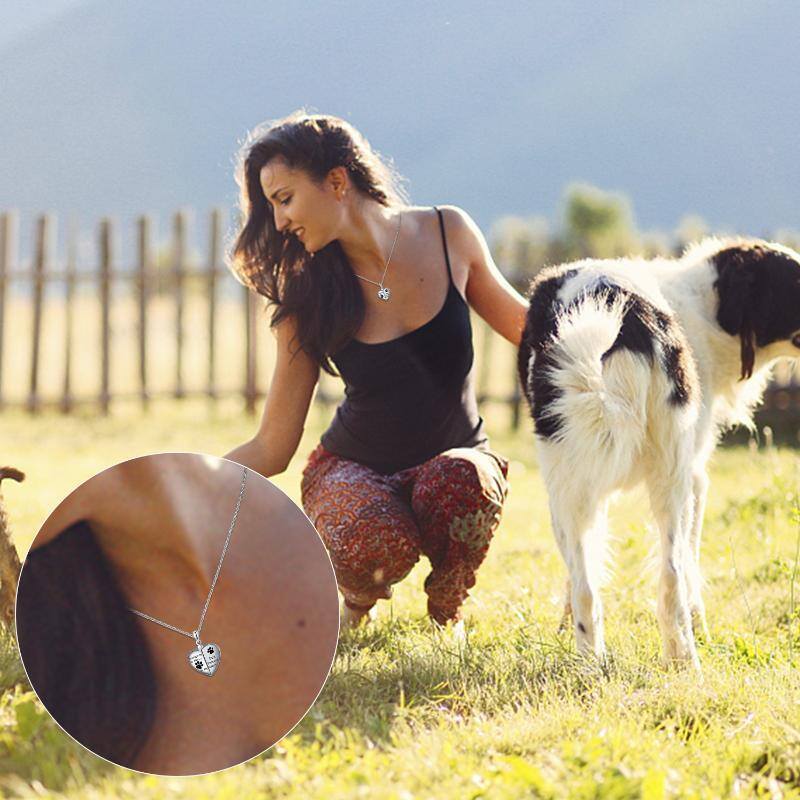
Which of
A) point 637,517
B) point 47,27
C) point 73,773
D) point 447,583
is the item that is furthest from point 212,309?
point 47,27

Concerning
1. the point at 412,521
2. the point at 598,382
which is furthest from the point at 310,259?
the point at 598,382

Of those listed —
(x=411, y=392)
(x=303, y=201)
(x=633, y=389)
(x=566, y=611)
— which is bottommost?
(x=566, y=611)

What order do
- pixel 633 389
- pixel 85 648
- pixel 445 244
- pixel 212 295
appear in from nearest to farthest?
pixel 85 648 → pixel 633 389 → pixel 445 244 → pixel 212 295

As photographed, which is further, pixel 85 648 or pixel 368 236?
pixel 368 236

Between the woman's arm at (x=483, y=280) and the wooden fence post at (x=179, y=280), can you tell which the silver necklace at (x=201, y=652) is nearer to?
the woman's arm at (x=483, y=280)

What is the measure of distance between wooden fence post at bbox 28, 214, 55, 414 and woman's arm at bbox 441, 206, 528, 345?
30.9ft

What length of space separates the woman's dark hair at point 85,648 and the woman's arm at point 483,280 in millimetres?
1779

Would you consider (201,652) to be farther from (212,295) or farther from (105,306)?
(105,306)

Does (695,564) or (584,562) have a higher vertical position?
(584,562)

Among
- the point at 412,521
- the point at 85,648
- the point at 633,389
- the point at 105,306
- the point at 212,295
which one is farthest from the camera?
the point at 105,306

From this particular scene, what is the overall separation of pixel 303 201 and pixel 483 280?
0.78m

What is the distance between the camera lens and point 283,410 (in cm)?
347

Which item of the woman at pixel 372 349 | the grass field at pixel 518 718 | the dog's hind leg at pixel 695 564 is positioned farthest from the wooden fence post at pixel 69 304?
the dog's hind leg at pixel 695 564

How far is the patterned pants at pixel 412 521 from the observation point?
10.6ft
